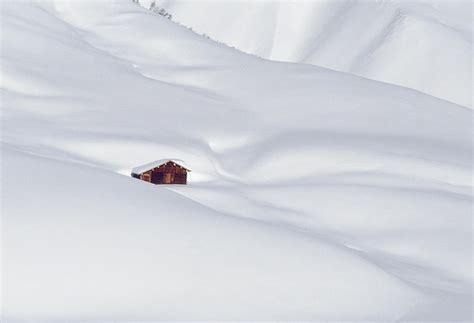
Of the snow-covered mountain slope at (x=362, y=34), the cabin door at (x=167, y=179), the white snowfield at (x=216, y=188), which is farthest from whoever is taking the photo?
the snow-covered mountain slope at (x=362, y=34)

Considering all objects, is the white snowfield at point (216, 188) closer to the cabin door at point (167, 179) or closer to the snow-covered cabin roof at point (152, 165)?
the cabin door at point (167, 179)

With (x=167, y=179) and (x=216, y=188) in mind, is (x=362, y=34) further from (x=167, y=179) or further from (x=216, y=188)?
(x=167, y=179)

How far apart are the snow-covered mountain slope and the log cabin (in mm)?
21785

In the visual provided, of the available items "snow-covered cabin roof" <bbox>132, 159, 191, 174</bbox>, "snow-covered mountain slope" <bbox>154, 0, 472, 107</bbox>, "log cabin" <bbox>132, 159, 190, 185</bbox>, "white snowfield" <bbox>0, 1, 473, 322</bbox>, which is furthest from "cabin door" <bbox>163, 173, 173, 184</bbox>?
"snow-covered mountain slope" <bbox>154, 0, 472, 107</bbox>

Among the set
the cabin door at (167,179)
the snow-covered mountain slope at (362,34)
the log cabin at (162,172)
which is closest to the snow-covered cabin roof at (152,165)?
the log cabin at (162,172)

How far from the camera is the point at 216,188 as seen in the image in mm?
13586

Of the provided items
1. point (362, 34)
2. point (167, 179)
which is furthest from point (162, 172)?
point (362, 34)

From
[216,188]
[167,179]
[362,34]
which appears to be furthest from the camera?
[362,34]

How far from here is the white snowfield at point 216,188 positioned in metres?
8.28

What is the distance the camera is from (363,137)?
56.9 ft

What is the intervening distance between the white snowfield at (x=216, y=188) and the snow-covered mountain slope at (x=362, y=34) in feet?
38.0

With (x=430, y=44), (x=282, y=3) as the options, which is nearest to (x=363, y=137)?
(x=430, y=44)

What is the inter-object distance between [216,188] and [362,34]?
28498 millimetres

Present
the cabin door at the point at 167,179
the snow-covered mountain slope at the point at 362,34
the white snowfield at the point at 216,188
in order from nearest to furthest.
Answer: the white snowfield at the point at 216,188
the cabin door at the point at 167,179
the snow-covered mountain slope at the point at 362,34
